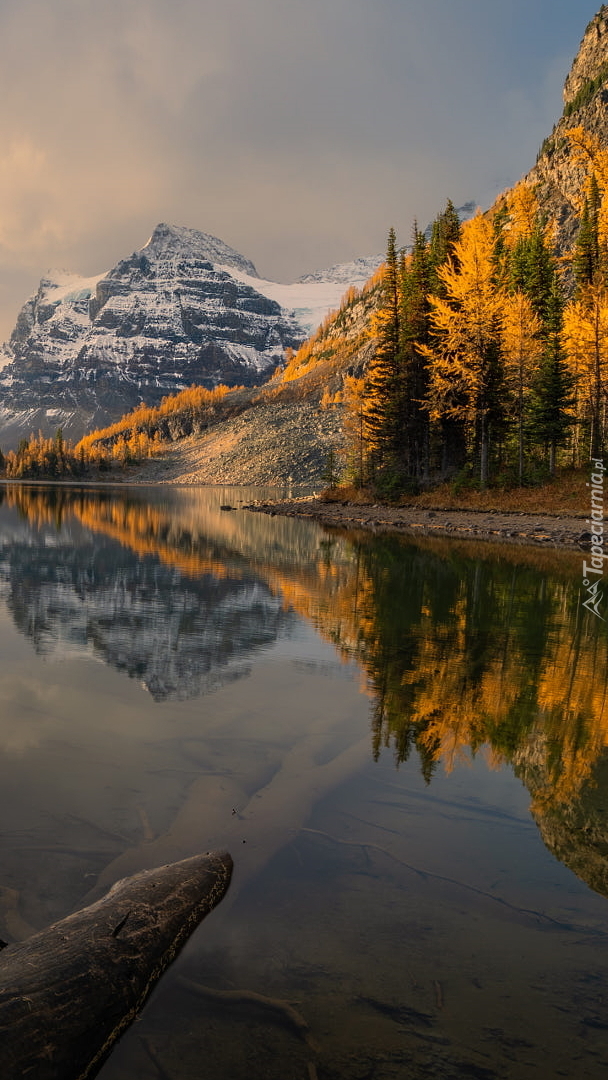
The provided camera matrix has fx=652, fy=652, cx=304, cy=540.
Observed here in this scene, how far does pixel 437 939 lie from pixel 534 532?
32666 mm

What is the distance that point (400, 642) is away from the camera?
13.6 meters

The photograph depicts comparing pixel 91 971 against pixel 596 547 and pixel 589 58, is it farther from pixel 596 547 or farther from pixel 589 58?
pixel 589 58

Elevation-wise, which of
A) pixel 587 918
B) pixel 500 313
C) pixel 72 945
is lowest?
pixel 587 918

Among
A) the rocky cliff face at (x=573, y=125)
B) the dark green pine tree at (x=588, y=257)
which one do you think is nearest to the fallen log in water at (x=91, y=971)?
the dark green pine tree at (x=588, y=257)

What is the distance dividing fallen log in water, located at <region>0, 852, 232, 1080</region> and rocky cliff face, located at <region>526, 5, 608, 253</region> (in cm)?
10598

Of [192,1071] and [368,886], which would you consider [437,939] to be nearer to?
[368,886]

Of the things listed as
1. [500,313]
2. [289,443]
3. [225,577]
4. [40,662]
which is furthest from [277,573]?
[289,443]

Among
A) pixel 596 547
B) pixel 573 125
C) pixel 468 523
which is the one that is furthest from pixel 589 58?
pixel 596 547

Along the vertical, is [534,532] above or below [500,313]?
below

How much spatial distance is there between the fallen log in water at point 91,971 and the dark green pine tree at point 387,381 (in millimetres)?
51333

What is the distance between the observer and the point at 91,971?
3.79m

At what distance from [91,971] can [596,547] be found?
30.6 meters

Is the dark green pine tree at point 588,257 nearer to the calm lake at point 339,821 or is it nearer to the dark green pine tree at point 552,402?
the dark green pine tree at point 552,402

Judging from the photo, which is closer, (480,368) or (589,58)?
(480,368)
